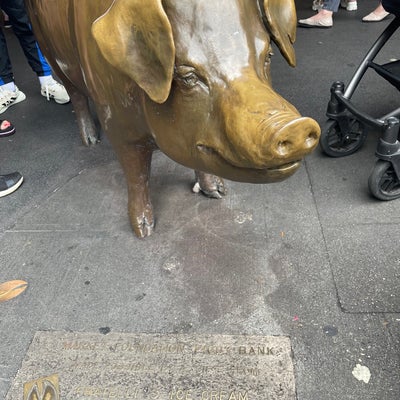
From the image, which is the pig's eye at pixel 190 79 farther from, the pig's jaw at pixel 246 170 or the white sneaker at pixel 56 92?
the white sneaker at pixel 56 92

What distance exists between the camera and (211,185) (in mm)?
2600

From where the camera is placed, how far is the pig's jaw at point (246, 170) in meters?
1.36


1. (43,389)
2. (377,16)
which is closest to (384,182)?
(43,389)

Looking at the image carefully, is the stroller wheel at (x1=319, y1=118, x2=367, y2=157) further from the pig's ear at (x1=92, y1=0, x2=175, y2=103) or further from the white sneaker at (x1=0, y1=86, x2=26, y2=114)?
the white sneaker at (x1=0, y1=86, x2=26, y2=114)

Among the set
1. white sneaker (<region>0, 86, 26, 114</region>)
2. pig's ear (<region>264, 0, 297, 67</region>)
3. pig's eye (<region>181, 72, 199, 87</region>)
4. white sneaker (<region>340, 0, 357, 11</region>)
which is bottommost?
white sneaker (<region>340, 0, 357, 11</region>)

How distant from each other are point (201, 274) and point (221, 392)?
2.15 ft

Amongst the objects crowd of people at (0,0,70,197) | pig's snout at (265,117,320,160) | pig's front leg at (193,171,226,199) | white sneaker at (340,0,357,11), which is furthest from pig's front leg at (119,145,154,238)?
white sneaker at (340,0,357,11)

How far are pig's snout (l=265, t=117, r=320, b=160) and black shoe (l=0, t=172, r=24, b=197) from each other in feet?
7.43

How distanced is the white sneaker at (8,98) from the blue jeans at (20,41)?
10 centimetres

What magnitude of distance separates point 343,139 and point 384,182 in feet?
1.72

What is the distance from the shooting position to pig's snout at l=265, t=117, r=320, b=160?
116 cm

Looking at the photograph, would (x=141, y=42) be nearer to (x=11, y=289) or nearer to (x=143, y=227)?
(x=143, y=227)

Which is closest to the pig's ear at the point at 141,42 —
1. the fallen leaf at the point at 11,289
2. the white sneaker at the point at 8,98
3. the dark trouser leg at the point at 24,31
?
the fallen leaf at the point at 11,289

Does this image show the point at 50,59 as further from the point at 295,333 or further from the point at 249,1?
the point at 295,333
